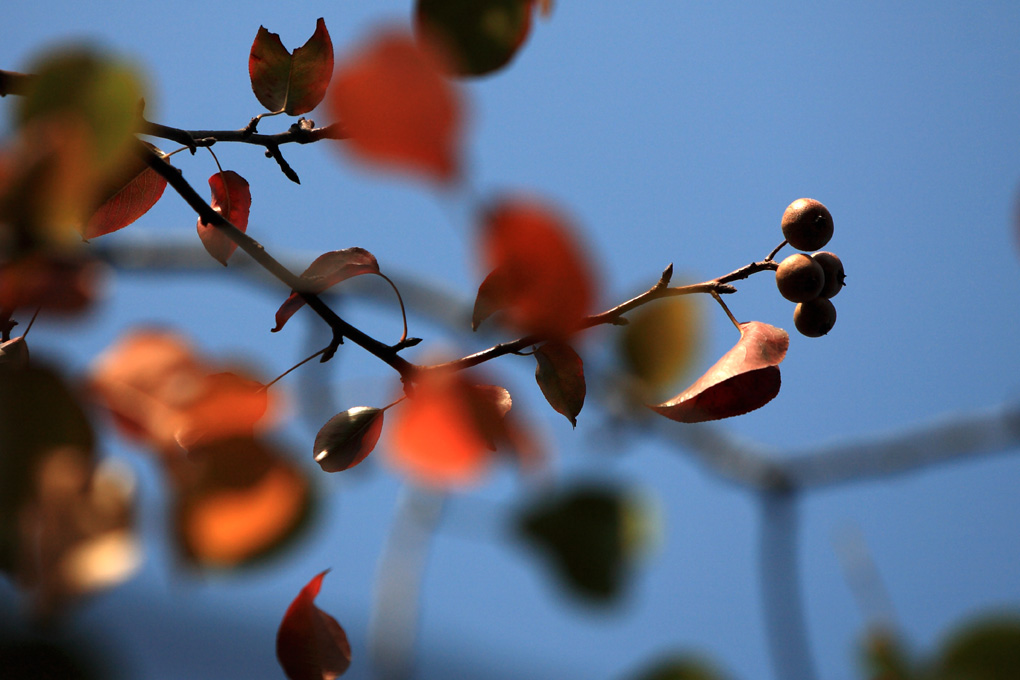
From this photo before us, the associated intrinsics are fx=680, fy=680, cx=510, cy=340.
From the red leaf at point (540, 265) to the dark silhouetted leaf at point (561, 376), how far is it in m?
0.13

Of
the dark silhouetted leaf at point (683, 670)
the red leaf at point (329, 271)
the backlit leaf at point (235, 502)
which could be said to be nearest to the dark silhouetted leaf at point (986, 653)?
the dark silhouetted leaf at point (683, 670)

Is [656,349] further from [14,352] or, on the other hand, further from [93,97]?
[14,352]

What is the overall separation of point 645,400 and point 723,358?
0.06 meters

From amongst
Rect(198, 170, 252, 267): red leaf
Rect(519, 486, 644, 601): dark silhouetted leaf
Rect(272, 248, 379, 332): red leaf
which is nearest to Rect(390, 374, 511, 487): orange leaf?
Rect(519, 486, 644, 601): dark silhouetted leaf

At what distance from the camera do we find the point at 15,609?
15 cm

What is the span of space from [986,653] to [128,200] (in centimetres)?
44

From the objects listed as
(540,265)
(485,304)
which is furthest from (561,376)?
(540,265)

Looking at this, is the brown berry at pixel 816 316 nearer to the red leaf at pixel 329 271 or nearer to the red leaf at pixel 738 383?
the red leaf at pixel 738 383

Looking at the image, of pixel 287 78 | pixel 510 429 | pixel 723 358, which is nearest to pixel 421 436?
pixel 510 429

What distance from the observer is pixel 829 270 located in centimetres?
34

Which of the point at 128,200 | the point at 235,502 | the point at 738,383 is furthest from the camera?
the point at 128,200

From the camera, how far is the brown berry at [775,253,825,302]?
310mm

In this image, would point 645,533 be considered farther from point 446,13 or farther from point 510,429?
point 446,13

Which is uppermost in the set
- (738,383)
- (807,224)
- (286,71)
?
(286,71)
